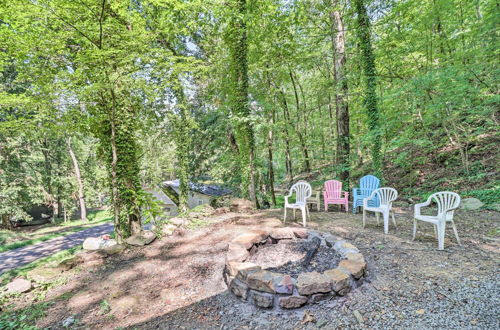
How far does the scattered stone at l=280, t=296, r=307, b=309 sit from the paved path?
938 cm

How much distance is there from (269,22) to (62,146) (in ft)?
52.6

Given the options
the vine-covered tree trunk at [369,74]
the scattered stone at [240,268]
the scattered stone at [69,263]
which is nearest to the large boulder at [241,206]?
the scattered stone at [240,268]

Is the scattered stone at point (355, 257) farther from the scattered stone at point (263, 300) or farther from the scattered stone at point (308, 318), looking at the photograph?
the scattered stone at point (263, 300)

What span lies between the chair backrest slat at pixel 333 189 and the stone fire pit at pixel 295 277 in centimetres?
229

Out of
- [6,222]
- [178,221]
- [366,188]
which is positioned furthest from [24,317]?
[6,222]

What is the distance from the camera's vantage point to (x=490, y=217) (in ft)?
12.0

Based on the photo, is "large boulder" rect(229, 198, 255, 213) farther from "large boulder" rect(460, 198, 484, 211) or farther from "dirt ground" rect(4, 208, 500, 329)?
"large boulder" rect(460, 198, 484, 211)

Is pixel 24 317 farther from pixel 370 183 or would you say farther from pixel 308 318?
pixel 370 183

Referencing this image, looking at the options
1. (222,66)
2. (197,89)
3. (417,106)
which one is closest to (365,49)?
(417,106)

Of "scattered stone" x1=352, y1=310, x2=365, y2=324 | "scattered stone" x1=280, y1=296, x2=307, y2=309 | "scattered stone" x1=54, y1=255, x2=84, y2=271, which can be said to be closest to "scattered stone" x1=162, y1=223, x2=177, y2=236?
"scattered stone" x1=54, y1=255, x2=84, y2=271

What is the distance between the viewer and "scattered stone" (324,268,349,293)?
189 centimetres

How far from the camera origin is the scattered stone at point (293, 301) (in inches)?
71.8

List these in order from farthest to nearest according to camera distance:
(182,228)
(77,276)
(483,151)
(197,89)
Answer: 1. (197,89)
2. (483,151)
3. (182,228)
4. (77,276)

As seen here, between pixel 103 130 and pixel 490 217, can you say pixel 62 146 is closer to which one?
pixel 103 130
